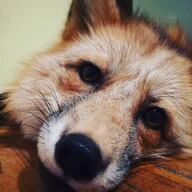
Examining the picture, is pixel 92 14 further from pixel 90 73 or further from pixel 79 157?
pixel 79 157

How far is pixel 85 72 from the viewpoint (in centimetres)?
147

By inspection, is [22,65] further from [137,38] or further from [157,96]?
[157,96]

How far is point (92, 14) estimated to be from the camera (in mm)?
1704

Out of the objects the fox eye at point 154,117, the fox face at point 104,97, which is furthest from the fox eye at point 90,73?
the fox eye at point 154,117

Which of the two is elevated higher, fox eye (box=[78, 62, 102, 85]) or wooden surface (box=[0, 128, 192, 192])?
fox eye (box=[78, 62, 102, 85])

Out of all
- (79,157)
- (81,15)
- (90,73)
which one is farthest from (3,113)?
(79,157)

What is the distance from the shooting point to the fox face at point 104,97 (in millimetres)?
1131

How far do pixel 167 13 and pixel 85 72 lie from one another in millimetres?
764

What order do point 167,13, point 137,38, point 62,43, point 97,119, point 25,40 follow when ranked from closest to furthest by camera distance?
point 97,119 → point 137,38 → point 62,43 → point 167,13 → point 25,40

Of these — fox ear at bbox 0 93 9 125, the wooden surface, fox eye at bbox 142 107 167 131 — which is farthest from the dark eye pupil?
fox ear at bbox 0 93 9 125

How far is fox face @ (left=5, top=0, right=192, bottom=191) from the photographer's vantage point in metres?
1.13

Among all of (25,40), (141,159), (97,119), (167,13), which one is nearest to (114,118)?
(97,119)

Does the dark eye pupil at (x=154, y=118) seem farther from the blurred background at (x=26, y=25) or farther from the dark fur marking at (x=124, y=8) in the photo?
the blurred background at (x=26, y=25)

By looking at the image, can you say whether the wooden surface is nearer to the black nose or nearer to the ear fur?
the black nose
